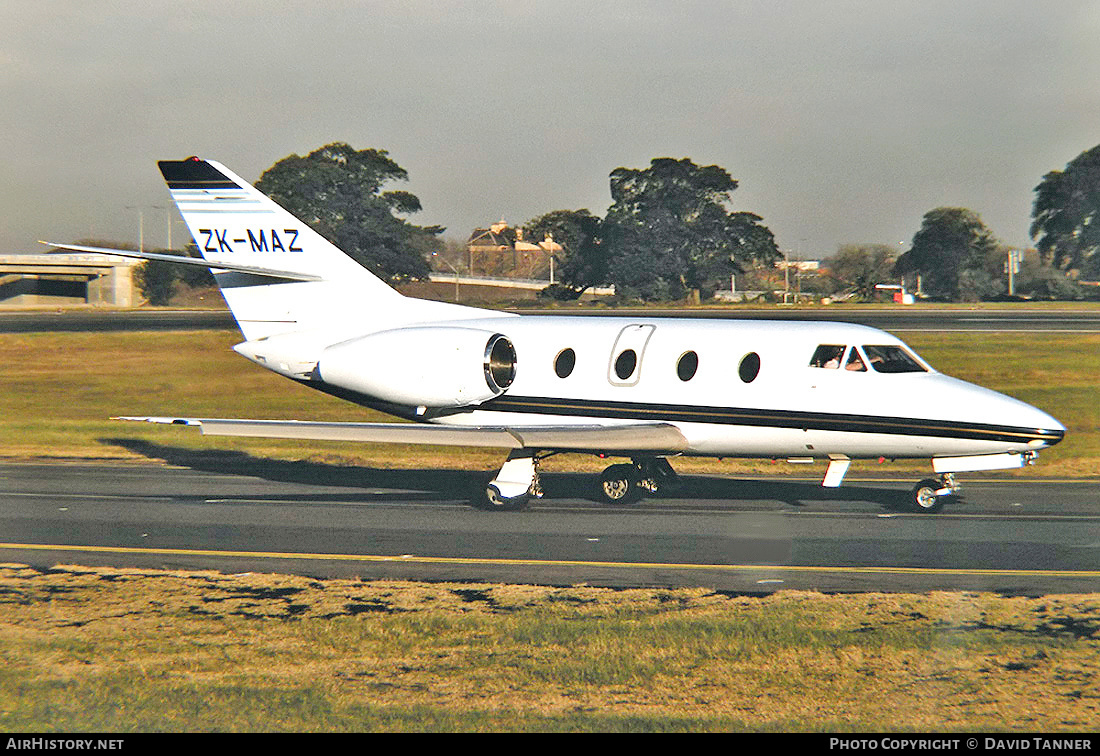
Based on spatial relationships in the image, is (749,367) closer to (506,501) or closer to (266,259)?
(506,501)

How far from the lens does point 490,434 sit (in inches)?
770

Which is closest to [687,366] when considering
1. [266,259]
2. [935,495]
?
[935,495]

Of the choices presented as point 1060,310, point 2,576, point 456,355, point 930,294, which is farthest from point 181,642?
point 930,294

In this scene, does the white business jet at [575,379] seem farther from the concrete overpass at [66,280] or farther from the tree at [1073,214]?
the tree at [1073,214]

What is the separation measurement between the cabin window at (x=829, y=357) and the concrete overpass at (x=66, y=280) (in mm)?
81920

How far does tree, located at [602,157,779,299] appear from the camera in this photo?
8781 centimetres

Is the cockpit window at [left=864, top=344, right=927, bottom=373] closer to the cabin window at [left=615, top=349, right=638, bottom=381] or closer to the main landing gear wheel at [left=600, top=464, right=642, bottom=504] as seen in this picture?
the cabin window at [left=615, top=349, right=638, bottom=381]

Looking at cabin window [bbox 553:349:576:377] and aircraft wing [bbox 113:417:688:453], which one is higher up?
cabin window [bbox 553:349:576:377]

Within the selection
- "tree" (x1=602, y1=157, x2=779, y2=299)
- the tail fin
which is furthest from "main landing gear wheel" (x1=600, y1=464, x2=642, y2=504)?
"tree" (x1=602, y1=157, x2=779, y2=299)

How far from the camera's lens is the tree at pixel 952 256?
109 metres

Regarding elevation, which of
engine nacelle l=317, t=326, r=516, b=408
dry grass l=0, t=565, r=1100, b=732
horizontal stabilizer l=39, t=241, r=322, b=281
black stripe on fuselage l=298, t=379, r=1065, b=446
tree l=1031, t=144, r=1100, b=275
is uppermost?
tree l=1031, t=144, r=1100, b=275

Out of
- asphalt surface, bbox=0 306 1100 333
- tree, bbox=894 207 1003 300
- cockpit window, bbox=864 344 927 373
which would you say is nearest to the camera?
cockpit window, bbox=864 344 927 373

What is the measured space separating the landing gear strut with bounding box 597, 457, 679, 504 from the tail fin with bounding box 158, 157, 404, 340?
18.1ft

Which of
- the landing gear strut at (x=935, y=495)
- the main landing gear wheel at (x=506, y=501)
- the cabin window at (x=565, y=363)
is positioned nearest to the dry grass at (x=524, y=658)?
the main landing gear wheel at (x=506, y=501)
